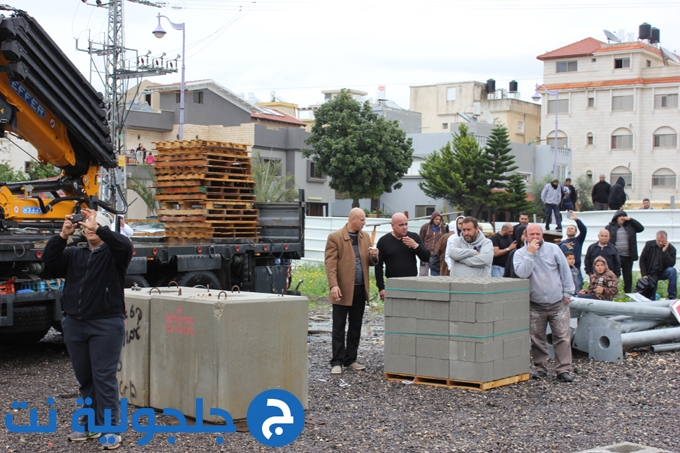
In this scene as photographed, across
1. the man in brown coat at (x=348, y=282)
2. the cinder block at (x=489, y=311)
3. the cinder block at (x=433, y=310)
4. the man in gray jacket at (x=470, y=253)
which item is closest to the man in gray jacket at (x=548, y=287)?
the man in gray jacket at (x=470, y=253)

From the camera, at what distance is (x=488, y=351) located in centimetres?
930

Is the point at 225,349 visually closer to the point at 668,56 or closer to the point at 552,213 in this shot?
the point at 552,213

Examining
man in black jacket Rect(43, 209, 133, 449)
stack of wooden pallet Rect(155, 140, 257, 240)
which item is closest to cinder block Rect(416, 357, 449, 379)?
man in black jacket Rect(43, 209, 133, 449)

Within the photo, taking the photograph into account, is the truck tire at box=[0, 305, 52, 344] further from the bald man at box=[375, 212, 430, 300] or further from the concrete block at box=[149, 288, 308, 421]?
the bald man at box=[375, 212, 430, 300]

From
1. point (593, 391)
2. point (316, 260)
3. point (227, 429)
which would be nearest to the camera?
point (227, 429)

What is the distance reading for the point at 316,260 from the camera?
1107 inches

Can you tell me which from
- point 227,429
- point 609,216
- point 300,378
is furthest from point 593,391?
point 609,216

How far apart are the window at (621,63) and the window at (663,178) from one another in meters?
11.1

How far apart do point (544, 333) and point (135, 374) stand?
499 centimetres

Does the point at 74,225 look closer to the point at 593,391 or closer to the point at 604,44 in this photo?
the point at 593,391

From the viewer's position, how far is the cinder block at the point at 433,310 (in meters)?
9.47

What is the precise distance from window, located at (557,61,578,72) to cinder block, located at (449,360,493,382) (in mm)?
81406

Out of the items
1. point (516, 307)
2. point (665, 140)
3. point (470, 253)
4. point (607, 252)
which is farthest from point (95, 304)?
point (665, 140)

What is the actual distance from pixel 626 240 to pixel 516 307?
841 cm
